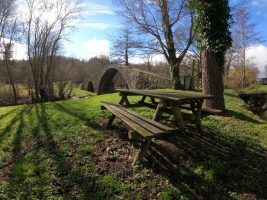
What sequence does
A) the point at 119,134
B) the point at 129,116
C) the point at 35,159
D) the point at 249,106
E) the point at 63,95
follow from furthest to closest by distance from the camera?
the point at 63,95 → the point at 249,106 → the point at 119,134 → the point at 129,116 → the point at 35,159

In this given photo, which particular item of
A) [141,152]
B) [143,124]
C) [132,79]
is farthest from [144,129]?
[132,79]

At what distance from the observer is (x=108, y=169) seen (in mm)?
4141

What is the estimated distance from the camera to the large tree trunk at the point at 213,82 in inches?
291

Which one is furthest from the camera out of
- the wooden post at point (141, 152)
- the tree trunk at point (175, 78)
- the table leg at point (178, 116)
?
the tree trunk at point (175, 78)

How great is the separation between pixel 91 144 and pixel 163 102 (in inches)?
65.6

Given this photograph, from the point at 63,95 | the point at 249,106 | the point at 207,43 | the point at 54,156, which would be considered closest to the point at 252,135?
the point at 207,43

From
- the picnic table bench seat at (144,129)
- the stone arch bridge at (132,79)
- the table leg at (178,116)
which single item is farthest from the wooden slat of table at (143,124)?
the stone arch bridge at (132,79)

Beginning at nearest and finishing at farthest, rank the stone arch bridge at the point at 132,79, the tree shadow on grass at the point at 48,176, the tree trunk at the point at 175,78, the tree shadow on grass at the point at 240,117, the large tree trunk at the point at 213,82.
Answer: the tree shadow on grass at the point at 48,176
the tree shadow on grass at the point at 240,117
the large tree trunk at the point at 213,82
the tree trunk at the point at 175,78
the stone arch bridge at the point at 132,79

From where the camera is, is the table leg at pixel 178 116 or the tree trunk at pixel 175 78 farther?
the tree trunk at pixel 175 78

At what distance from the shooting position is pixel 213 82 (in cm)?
745

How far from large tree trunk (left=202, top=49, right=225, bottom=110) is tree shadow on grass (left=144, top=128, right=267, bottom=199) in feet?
6.72

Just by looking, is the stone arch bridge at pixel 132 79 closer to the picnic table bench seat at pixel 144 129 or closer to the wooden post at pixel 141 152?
the picnic table bench seat at pixel 144 129

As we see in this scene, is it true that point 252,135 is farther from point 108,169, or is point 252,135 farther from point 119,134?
point 108,169

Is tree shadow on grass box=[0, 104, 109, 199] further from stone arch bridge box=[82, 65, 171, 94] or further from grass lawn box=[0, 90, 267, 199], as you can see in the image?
stone arch bridge box=[82, 65, 171, 94]
